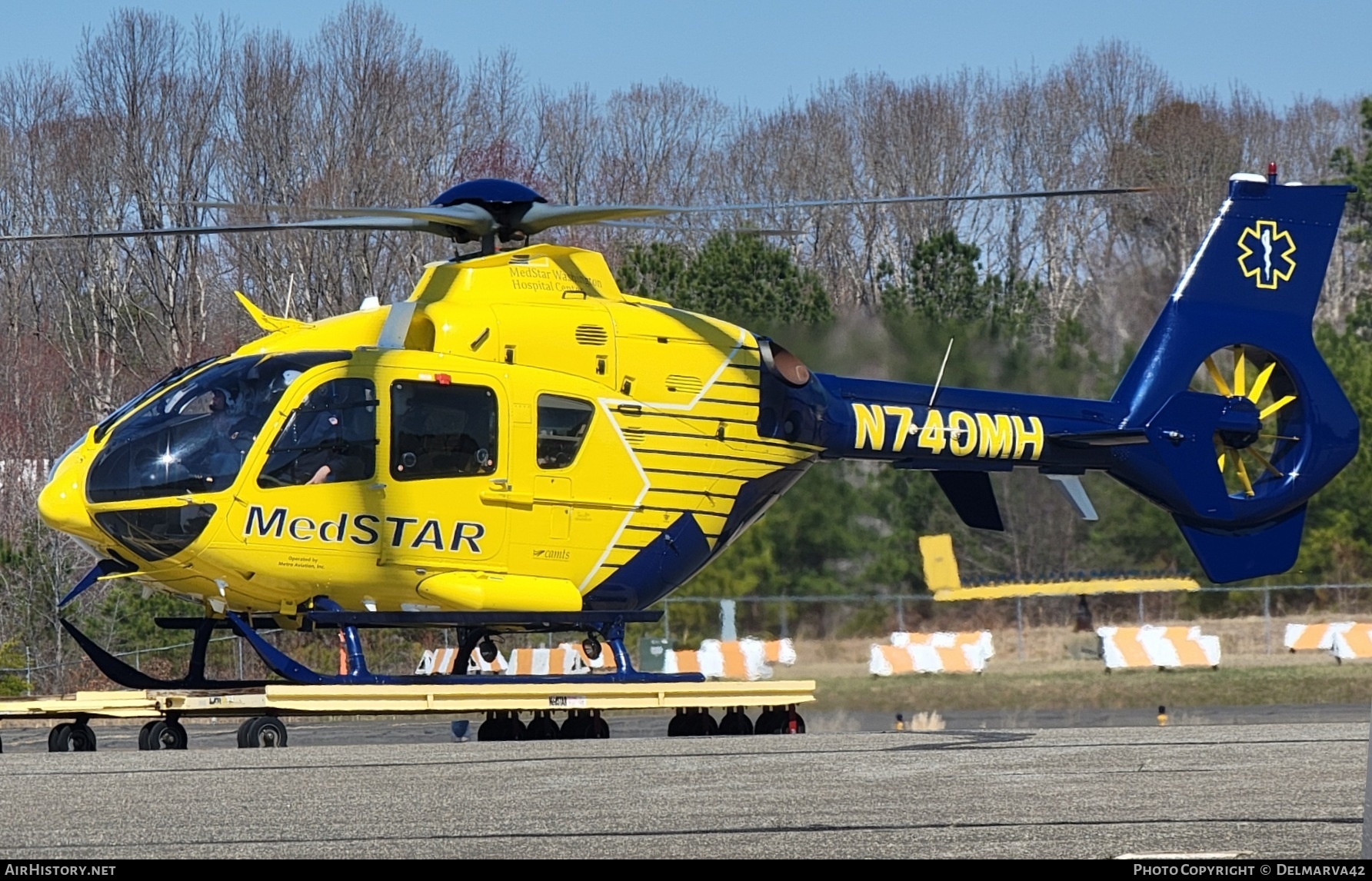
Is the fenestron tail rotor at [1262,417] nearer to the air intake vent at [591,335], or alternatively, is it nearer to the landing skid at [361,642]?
the landing skid at [361,642]

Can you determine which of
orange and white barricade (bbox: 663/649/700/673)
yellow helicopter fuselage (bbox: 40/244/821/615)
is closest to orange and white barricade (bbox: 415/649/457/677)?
orange and white barricade (bbox: 663/649/700/673)

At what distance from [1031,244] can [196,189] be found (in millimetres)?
22389

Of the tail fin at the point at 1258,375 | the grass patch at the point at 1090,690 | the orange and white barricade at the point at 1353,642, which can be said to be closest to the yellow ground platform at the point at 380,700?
the grass patch at the point at 1090,690

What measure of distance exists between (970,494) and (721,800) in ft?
32.0

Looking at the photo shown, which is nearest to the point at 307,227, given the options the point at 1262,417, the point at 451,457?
the point at 451,457

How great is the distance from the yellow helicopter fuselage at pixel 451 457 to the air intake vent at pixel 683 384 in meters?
0.02

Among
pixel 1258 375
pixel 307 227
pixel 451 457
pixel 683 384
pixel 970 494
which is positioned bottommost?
pixel 970 494

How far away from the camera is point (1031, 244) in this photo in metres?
50.3

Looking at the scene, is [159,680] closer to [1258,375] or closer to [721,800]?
[721,800]

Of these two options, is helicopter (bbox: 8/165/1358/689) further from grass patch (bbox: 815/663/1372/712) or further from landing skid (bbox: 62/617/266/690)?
grass patch (bbox: 815/663/1372/712)

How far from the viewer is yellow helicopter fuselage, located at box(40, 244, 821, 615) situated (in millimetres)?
13414

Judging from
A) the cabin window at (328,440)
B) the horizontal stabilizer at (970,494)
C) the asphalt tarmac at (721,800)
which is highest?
the cabin window at (328,440)

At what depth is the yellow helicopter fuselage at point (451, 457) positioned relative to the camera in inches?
528

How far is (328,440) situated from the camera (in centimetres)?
1359
